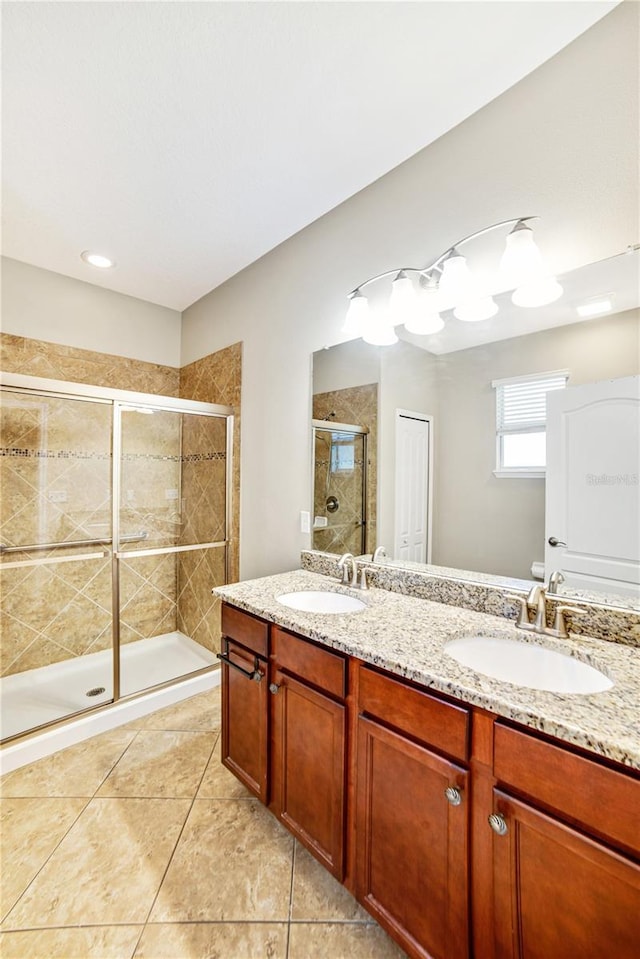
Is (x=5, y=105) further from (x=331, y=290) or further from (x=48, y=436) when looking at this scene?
(x=48, y=436)

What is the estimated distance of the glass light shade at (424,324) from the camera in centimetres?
157

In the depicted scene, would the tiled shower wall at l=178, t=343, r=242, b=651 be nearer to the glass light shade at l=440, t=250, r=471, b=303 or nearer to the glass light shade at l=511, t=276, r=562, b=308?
the glass light shade at l=440, t=250, r=471, b=303

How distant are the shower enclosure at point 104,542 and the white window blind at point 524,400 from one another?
5.88 feet

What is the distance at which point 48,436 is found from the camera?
2502 millimetres

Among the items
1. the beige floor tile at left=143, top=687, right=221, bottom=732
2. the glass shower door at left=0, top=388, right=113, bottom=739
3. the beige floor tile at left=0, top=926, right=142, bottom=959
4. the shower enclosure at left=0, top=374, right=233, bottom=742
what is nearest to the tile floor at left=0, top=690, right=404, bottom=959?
the beige floor tile at left=0, top=926, right=142, bottom=959

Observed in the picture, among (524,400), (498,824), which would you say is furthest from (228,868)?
(524,400)

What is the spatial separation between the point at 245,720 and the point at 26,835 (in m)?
0.90

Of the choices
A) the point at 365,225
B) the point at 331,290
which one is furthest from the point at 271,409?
the point at 365,225

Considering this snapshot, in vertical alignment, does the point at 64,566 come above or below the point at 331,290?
below

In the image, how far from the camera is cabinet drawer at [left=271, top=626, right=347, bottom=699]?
46.3 inches

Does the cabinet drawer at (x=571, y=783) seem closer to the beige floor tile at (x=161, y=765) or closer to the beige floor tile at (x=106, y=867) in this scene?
the beige floor tile at (x=106, y=867)

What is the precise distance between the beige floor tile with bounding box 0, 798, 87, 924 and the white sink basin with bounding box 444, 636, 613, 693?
1599 millimetres

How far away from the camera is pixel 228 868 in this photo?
134 cm

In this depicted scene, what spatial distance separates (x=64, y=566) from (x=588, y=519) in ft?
9.58
